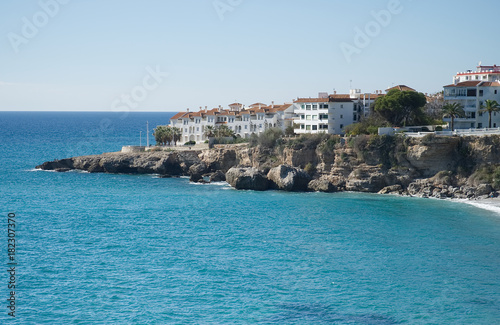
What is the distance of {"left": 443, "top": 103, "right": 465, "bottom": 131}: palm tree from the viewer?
76.5m

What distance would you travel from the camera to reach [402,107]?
79.2 meters

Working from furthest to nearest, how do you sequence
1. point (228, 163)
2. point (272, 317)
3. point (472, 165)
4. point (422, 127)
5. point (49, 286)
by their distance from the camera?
point (228, 163)
point (422, 127)
point (472, 165)
point (49, 286)
point (272, 317)

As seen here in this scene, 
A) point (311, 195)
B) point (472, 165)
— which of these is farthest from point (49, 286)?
point (472, 165)

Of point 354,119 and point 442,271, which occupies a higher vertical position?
point 354,119

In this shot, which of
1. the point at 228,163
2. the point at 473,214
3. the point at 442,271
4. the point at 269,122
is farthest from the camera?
the point at 269,122

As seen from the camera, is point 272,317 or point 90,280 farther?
point 90,280

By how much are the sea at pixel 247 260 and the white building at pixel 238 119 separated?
1132 inches

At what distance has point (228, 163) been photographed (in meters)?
86.5

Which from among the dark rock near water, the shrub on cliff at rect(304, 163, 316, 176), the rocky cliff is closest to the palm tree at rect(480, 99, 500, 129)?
the rocky cliff

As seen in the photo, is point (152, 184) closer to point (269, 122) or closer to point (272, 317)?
point (269, 122)

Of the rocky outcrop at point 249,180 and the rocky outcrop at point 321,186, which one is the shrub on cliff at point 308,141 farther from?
the rocky outcrop at point 249,180

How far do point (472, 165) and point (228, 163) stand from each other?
33.0 m

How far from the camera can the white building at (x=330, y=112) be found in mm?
86312

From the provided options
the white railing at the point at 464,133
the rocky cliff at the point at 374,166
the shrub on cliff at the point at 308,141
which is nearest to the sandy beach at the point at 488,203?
the rocky cliff at the point at 374,166
